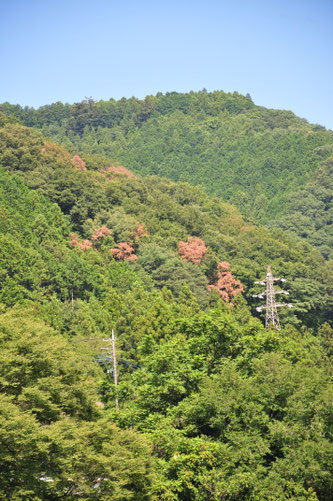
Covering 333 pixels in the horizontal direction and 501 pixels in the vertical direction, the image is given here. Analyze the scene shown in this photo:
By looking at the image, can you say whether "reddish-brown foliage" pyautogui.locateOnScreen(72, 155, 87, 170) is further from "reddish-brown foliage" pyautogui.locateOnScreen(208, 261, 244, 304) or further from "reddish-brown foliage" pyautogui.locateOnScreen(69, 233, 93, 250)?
"reddish-brown foliage" pyautogui.locateOnScreen(208, 261, 244, 304)

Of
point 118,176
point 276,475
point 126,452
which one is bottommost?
point 276,475

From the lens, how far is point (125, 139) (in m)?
119

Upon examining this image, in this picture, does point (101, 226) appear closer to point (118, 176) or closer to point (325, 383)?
point (118, 176)

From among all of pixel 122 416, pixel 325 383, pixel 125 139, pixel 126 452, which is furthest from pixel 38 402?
pixel 125 139

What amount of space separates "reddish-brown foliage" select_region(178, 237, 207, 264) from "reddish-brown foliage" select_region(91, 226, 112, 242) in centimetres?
681

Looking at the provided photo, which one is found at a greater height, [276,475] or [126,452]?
[126,452]

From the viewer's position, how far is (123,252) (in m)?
46.2

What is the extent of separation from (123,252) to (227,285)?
9000mm

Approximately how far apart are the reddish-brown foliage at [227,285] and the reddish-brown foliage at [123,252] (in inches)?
270

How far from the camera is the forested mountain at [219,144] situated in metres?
92.0

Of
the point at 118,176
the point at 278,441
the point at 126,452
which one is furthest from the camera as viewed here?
the point at 118,176

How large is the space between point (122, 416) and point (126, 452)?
388 cm

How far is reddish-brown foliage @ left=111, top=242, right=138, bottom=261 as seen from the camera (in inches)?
1797

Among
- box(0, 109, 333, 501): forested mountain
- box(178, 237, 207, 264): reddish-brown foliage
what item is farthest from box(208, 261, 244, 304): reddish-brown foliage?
box(0, 109, 333, 501): forested mountain
